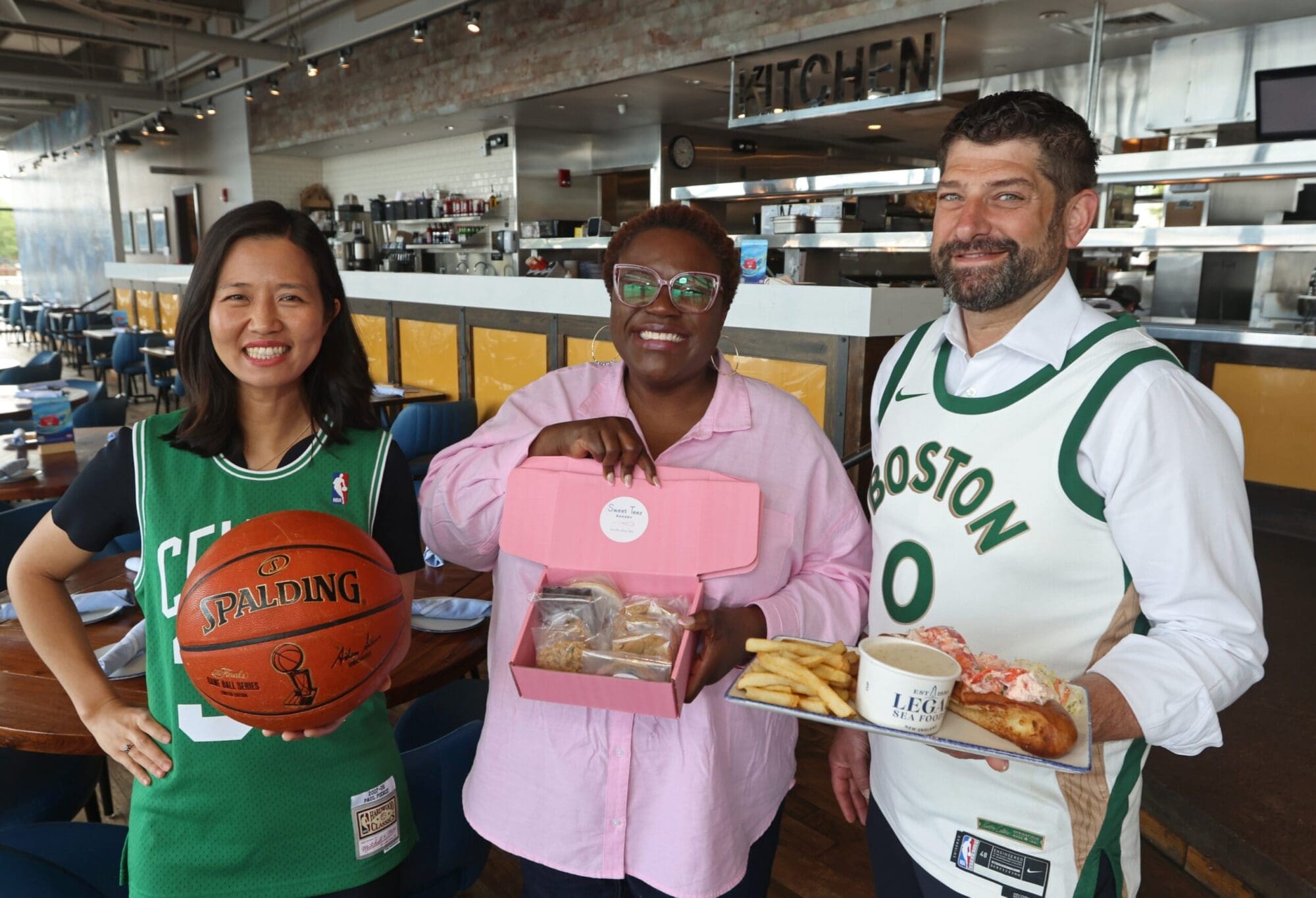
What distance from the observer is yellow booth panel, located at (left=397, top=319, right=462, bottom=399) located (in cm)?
618

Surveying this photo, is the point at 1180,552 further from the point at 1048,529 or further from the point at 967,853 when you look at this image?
the point at 967,853

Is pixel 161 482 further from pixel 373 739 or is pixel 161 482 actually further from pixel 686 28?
pixel 686 28

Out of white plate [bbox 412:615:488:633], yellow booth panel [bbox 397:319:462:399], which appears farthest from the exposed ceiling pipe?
white plate [bbox 412:615:488:633]

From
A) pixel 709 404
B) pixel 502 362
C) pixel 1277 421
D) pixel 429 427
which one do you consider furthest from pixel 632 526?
pixel 1277 421

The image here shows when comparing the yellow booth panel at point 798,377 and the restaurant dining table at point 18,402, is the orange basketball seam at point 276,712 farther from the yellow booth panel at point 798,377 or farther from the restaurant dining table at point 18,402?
the restaurant dining table at point 18,402

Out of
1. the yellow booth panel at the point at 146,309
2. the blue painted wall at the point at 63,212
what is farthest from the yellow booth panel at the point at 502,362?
the blue painted wall at the point at 63,212

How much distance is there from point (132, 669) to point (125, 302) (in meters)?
13.7

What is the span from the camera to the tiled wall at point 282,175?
13.7m

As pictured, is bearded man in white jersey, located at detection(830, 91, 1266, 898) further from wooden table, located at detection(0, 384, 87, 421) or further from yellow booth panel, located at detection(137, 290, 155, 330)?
yellow booth panel, located at detection(137, 290, 155, 330)

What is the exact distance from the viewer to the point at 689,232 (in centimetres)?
133

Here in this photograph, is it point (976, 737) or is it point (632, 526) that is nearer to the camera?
point (976, 737)

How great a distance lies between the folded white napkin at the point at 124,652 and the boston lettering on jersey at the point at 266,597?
0.62 meters

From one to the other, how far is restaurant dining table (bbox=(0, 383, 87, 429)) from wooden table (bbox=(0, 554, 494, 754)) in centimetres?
291

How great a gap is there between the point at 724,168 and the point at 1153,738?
10.2m
